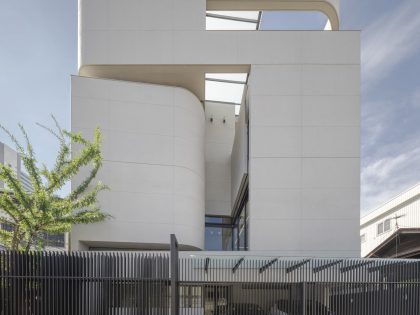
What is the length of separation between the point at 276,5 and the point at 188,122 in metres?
7.77

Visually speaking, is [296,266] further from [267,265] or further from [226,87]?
[226,87]

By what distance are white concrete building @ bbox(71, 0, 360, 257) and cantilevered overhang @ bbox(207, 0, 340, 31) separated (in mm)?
1646

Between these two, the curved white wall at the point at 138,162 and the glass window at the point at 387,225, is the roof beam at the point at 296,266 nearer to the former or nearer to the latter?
the curved white wall at the point at 138,162

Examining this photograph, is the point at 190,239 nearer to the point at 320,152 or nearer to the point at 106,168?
the point at 106,168

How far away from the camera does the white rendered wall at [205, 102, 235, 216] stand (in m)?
24.8

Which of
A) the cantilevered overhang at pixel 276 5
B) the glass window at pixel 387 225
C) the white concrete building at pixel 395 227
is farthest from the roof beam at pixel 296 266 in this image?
the glass window at pixel 387 225

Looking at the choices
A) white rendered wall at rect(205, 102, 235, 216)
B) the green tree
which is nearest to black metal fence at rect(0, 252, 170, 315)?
the green tree

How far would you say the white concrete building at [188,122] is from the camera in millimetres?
15484

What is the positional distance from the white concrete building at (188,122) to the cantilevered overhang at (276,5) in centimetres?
165

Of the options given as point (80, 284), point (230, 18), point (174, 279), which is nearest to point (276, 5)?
point (230, 18)

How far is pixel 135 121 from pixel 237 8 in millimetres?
8253

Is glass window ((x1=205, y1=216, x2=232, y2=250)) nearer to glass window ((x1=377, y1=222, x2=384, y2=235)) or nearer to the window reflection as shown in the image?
the window reflection

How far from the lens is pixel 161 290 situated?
8102mm

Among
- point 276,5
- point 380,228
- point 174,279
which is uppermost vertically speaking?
point 276,5
